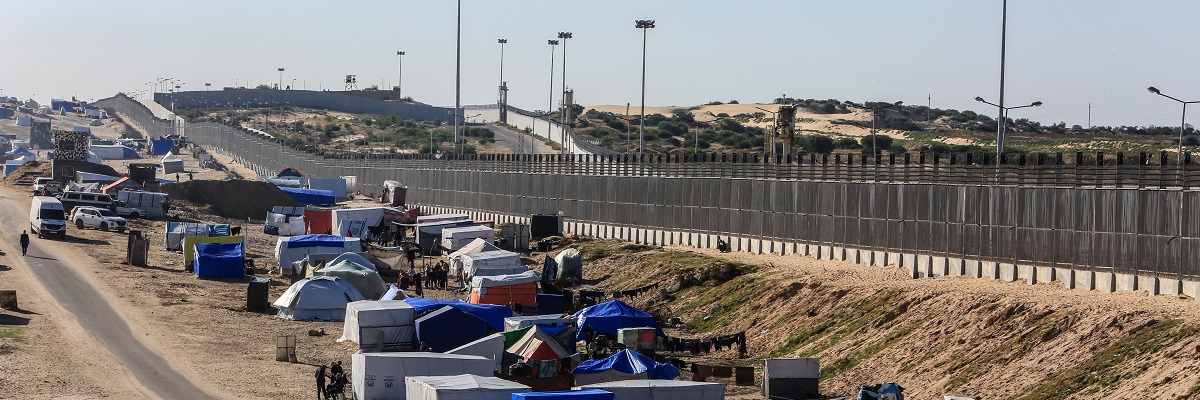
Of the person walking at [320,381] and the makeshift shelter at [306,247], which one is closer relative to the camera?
the person walking at [320,381]

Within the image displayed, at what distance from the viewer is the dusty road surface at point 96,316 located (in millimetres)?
36250

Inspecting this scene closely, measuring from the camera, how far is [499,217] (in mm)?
87688

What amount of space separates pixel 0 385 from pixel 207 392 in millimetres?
4752

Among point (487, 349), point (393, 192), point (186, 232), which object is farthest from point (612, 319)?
point (393, 192)

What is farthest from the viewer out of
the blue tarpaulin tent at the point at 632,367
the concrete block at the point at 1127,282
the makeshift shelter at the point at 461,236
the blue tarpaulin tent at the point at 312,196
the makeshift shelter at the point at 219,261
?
the blue tarpaulin tent at the point at 312,196

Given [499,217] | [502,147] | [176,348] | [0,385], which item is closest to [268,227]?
[499,217]

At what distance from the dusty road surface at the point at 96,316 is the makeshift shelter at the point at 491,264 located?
13335 millimetres

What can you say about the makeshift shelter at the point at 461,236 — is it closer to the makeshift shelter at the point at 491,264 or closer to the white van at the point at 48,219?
the makeshift shelter at the point at 491,264

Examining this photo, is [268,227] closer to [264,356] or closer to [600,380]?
[264,356]

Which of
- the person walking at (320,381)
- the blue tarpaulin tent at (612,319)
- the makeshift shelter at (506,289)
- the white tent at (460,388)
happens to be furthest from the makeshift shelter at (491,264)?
the white tent at (460,388)

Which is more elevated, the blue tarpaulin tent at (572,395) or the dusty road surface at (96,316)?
the blue tarpaulin tent at (572,395)

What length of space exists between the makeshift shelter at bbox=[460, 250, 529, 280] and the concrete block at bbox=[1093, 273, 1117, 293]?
24.5 meters

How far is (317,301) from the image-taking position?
165 feet

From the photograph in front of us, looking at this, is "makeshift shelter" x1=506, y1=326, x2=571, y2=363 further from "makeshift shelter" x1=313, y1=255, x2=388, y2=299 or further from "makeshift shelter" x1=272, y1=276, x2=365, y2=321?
"makeshift shelter" x1=313, y1=255, x2=388, y2=299
